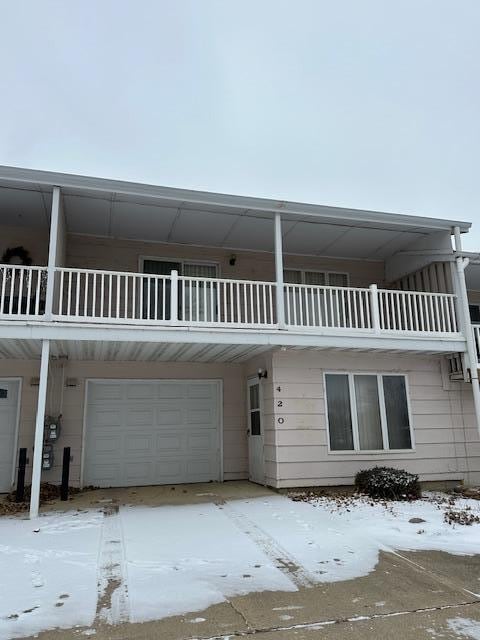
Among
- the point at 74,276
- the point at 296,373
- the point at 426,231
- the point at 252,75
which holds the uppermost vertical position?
the point at 252,75

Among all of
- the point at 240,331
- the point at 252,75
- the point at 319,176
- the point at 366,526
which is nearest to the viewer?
the point at 366,526

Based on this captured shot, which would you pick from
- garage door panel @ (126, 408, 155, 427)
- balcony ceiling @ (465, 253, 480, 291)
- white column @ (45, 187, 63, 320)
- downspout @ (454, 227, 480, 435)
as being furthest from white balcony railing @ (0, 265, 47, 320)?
balcony ceiling @ (465, 253, 480, 291)

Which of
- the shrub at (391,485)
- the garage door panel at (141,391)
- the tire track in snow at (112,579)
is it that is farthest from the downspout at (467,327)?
the tire track in snow at (112,579)

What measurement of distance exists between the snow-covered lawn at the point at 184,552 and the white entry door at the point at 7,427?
2604 millimetres

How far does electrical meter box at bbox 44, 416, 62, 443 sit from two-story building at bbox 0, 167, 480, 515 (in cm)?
5

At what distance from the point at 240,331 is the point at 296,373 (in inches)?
68.7

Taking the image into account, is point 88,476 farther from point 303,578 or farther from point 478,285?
point 478,285

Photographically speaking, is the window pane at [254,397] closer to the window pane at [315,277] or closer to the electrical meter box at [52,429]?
the window pane at [315,277]

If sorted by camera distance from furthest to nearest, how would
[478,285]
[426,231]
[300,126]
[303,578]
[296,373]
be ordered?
1. [300,126]
2. [478,285]
3. [426,231]
4. [296,373]
5. [303,578]

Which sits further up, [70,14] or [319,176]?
[319,176]

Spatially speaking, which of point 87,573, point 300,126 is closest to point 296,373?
point 87,573

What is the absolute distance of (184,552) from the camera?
18.2 ft

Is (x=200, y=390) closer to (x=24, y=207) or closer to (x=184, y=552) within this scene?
(x=24, y=207)

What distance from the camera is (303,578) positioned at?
4.72m
